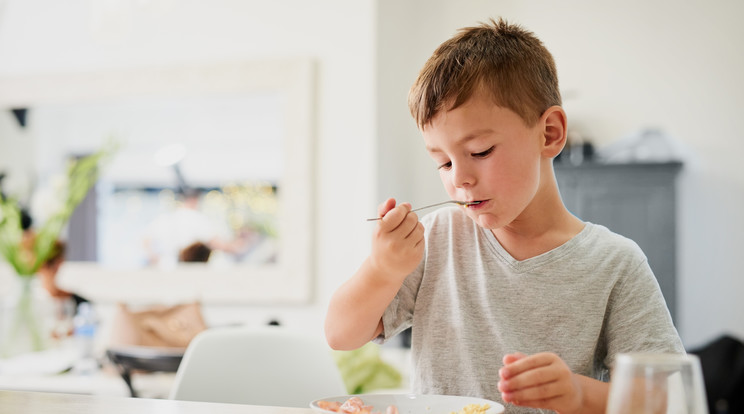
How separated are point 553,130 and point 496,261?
21cm

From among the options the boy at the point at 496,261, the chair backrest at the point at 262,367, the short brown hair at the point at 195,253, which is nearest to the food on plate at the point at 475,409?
the boy at the point at 496,261

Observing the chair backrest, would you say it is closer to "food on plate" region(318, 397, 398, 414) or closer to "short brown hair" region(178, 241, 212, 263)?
"food on plate" region(318, 397, 398, 414)

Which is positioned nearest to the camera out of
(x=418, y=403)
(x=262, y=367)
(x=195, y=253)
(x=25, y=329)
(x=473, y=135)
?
(x=418, y=403)

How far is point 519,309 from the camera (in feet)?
3.40

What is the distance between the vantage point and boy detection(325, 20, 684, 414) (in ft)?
3.05

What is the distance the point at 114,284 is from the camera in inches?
155

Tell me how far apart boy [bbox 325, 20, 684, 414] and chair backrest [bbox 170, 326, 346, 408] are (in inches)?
9.4

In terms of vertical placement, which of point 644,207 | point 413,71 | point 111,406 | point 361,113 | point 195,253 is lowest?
point 195,253

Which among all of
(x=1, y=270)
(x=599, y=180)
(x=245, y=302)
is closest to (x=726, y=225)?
(x=599, y=180)

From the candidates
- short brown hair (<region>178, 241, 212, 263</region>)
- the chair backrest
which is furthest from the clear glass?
short brown hair (<region>178, 241, 212, 263</region>)

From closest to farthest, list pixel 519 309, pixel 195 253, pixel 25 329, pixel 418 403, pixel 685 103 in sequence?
pixel 418 403 → pixel 519 309 → pixel 25 329 → pixel 195 253 → pixel 685 103

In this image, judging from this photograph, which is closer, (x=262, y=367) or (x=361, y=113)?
(x=262, y=367)

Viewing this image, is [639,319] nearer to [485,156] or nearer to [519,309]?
[519,309]

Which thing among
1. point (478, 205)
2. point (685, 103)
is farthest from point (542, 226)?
point (685, 103)
